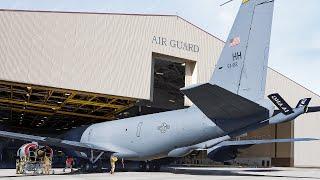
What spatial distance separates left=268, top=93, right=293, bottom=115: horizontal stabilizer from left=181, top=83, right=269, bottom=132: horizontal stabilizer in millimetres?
1227

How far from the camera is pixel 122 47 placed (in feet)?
106

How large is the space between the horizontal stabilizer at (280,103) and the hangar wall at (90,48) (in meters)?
16.9

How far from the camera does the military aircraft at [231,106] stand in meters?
18.0

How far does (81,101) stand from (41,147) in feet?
26.6

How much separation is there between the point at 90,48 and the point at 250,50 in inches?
570

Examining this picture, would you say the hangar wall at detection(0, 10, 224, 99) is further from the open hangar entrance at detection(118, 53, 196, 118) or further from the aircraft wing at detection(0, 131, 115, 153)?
the aircraft wing at detection(0, 131, 115, 153)

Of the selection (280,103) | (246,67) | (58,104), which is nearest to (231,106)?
(280,103)

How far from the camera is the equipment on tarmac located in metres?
28.0

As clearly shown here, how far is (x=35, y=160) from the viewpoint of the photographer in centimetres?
2903

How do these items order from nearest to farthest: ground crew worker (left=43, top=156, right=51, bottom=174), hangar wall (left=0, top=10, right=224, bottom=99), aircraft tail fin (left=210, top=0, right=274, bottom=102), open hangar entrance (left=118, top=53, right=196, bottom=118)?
aircraft tail fin (left=210, top=0, right=274, bottom=102) → ground crew worker (left=43, top=156, right=51, bottom=174) → hangar wall (left=0, top=10, right=224, bottom=99) → open hangar entrance (left=118, top=53, right=196, bottom=118)

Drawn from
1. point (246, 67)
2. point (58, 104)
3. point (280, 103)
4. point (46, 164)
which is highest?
point (246, 67)

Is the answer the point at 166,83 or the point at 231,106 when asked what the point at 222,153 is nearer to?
the point at 231,106

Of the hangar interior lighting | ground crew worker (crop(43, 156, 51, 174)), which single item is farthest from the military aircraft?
the hangar interior lighting

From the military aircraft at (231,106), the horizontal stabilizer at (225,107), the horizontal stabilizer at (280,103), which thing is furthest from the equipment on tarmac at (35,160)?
the horizontal stabilizer at (280,103)
